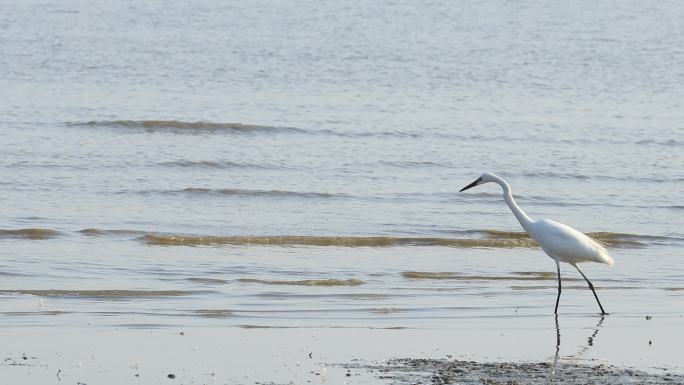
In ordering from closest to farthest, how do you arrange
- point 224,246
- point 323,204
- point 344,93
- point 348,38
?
1. point 224,246
2. point 323,204
3. point 344,93
4. point 348,38

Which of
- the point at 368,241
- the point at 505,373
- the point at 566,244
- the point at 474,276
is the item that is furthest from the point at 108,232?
the point at 505,373

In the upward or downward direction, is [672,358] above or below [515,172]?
above

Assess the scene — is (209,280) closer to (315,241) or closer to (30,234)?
(315,241)

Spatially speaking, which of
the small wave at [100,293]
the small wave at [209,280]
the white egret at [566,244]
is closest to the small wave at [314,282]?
the small wave at [209,280]

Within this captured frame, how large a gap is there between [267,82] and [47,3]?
1279 cm

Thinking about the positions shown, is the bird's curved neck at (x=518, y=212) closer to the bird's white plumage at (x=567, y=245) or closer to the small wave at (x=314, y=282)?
the bird's white plumage at (x=567, y=245)

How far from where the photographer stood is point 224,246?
13.1m

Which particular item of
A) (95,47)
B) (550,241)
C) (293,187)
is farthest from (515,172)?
(95,47)

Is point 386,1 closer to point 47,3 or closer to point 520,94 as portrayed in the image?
point 47,3

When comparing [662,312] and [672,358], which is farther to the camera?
[662,312]

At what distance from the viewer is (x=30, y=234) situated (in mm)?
13117

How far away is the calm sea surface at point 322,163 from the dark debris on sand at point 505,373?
57.3 inches

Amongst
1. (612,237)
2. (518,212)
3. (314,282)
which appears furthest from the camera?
(612,237)

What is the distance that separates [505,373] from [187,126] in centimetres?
1459
